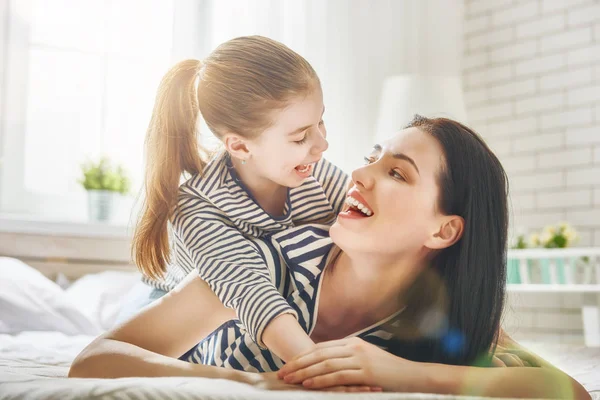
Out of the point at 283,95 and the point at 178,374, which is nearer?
the point at 178,374

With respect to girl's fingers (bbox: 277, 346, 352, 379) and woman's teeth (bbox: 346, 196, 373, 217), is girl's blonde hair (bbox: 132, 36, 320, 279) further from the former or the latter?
girl's fingers (bbox: 277, 346, 352, 379)

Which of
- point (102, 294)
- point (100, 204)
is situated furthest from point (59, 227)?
point (102, 294)

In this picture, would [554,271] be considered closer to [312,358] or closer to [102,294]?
[102,294]

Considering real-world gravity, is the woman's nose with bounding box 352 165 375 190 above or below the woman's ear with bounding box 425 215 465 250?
above

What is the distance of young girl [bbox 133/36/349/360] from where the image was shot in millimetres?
1489

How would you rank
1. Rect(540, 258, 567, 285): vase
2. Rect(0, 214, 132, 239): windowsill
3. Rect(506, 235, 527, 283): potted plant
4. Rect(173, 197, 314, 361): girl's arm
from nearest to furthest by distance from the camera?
1. Rect(173, 197, 314, 361): girl's arm
2. Rect(0, 214, 132, 239): windowsill
3. Rect(540, 258, 567, 285): vase
4. Rect(506, 235, 527, 283): potted plant

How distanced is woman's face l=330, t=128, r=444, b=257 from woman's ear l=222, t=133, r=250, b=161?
12.0 inches

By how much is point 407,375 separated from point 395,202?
370 mm

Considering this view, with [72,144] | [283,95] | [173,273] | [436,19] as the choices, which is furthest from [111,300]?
[436,19]

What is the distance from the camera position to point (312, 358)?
103 centimetres

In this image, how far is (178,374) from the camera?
1.09m

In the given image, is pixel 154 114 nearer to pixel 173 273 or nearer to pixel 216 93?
pixel 216 93

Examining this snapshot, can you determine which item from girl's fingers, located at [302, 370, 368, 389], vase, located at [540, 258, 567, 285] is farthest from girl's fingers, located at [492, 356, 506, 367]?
vase, located at [540, 258, 567, 285]

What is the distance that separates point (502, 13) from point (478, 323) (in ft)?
9.98
